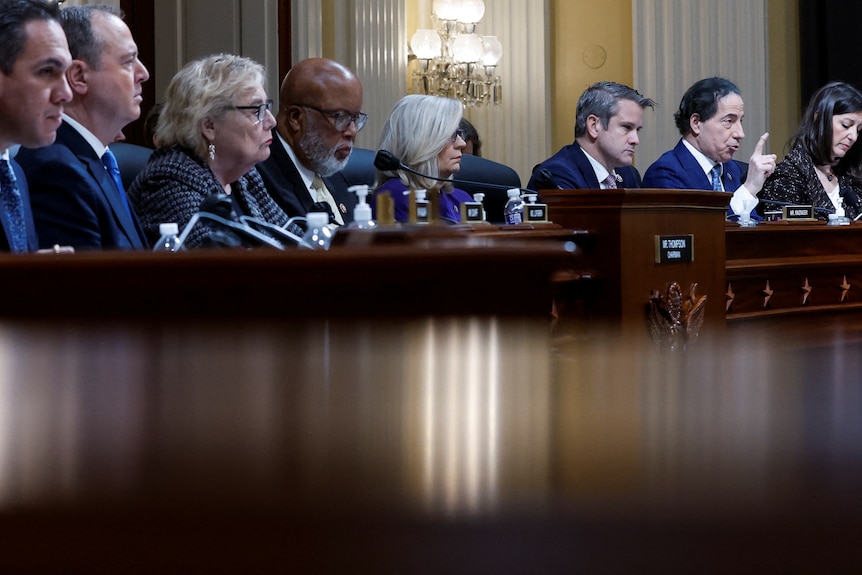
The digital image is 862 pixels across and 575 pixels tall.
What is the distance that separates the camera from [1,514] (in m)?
0.80

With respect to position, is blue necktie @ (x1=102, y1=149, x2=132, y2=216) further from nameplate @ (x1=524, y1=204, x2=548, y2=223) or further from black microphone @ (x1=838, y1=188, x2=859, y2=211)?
black microphone @ (x1=838, y1=188, x2=859, y2=211)

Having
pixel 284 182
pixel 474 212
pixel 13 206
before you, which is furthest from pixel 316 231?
pixel 284 182

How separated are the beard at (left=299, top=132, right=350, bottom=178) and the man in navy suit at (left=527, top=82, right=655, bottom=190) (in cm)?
115

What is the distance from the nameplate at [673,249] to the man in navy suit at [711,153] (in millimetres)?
1105

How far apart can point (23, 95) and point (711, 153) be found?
320cm

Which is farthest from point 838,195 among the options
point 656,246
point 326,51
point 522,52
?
point 522,52

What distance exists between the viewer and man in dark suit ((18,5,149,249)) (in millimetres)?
2414

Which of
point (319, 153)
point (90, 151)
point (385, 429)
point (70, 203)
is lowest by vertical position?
point (385, 429)

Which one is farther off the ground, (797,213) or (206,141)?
(206,141)

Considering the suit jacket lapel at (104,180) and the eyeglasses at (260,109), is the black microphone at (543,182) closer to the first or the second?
the eyeglasses at (260,109)

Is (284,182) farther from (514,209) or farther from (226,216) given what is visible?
(226,216)

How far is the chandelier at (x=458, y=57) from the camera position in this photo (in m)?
Answer: 7.23

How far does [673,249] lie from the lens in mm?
3377

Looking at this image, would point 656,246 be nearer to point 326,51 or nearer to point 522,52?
point 326,51
